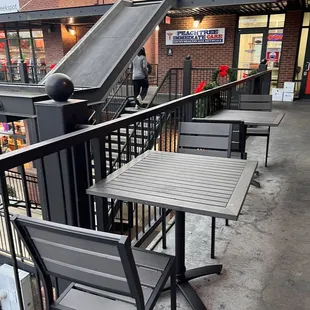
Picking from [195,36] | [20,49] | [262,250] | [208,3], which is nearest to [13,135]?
[20,49]

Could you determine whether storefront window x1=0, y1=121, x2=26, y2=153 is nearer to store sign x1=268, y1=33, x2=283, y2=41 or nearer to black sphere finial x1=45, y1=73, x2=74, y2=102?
store sign x1=268, y1=33, x2=283, y2=41

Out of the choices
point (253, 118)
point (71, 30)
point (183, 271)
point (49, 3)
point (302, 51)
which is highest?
point (49, 3)

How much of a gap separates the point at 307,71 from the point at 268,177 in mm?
7560

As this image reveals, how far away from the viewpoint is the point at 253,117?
3941 millimetres

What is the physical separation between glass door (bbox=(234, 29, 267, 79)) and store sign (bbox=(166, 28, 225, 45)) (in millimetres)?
642

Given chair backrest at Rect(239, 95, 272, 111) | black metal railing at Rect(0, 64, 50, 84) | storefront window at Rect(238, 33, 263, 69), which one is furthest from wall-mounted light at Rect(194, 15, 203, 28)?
chair backrest at Rect(239, 95, 272, 111)

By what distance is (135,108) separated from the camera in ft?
28.8

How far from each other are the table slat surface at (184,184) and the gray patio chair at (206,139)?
20.4 inches

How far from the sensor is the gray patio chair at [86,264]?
3.24 ft

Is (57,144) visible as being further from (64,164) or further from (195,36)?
(195,36)

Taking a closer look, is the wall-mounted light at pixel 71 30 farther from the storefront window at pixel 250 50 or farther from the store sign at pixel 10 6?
the storefront window at pixel 250 50

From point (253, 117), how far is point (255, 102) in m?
1.21

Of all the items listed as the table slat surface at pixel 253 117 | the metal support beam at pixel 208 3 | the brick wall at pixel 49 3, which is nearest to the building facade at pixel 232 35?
the brick wall at pixel 49 3

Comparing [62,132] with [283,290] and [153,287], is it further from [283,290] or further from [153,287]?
[283,290]
